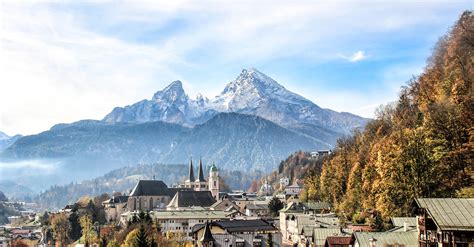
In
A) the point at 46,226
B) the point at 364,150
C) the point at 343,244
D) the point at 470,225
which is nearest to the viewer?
the point at 470,225

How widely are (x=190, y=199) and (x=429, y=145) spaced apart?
124 meters

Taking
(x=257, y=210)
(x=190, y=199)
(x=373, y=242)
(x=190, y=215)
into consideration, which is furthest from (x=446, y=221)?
(x=190, y=199)

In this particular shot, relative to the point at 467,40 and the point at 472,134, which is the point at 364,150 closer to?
the point at 467,40

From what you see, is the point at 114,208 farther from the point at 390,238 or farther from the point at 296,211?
the point at 390,238

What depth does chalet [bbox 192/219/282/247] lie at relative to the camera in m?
89.7

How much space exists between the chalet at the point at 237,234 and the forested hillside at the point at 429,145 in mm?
14987

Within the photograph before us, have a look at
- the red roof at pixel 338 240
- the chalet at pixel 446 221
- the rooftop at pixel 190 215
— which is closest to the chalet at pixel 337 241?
the red roof at pixel 338 240

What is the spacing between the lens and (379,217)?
65.9 metres

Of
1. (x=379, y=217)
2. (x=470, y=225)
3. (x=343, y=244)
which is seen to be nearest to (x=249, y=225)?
(x=379, y=217)

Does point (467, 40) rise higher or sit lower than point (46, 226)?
higher

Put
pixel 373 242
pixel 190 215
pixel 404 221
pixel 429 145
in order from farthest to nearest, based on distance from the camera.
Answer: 1. pixel 190 215
2. pixel 429 145
3. pixel 404 221
4. pixel 373 242

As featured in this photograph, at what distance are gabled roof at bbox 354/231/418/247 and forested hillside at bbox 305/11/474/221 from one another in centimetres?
1202

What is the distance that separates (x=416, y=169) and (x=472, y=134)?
7.79 meters

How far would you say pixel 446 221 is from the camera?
3400 centimetres
